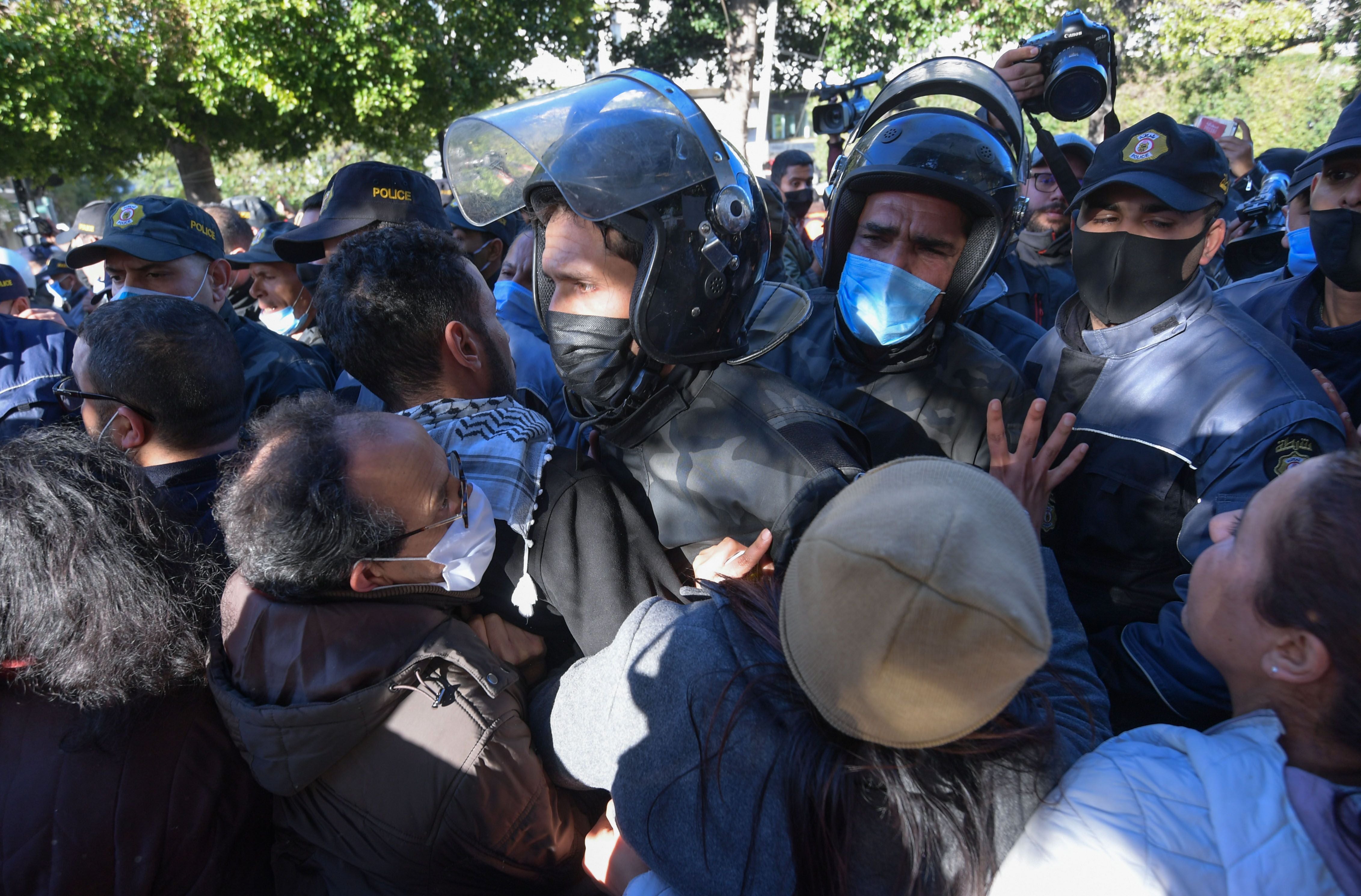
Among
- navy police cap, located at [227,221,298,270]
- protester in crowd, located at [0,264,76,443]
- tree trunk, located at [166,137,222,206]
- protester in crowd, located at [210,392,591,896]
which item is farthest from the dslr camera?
tree trunk, located at [166,137,222,206]

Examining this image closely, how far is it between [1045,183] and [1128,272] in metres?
2.95

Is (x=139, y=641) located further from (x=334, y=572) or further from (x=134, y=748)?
(x=334, y=572)

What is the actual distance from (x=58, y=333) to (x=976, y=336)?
12.8 ft

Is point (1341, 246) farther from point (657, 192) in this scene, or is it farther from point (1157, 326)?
point (657, 192)

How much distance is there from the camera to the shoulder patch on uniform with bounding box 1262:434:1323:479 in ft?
5.41

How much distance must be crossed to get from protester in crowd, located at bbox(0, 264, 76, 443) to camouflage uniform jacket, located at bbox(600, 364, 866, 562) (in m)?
2.81

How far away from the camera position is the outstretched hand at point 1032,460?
71.3 inches

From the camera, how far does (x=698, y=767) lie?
3.61 feet

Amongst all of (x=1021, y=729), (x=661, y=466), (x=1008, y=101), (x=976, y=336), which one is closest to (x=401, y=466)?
(x=661, y=466)

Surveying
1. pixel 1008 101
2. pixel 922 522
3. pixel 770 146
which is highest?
pixel 1008 101

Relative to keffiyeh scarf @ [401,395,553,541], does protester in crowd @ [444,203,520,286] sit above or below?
below

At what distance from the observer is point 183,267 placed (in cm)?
351

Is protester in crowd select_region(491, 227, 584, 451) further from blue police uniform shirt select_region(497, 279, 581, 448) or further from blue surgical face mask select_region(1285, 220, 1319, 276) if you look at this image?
blue surgical face mask select_region(1285, 220, 1319, 276)

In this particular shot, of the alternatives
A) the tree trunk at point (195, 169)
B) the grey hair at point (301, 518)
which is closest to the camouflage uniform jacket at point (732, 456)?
the grey hair at point (301, 518)
